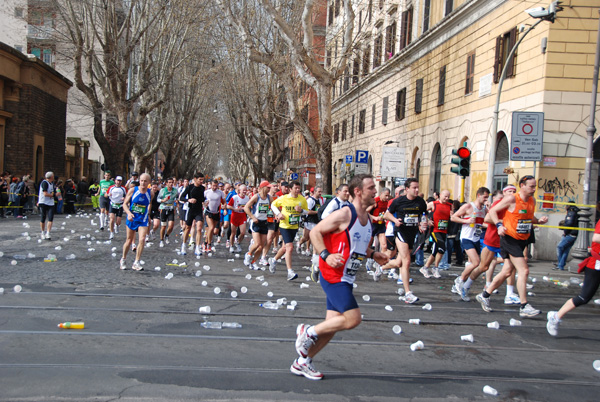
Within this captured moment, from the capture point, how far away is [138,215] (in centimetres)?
1049

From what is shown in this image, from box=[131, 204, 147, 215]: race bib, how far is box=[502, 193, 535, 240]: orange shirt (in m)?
6.22

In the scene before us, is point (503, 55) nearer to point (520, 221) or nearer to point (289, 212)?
point (289, 212)

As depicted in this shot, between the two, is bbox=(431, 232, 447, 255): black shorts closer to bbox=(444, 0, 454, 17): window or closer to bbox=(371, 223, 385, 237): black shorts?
bbox=(371, 223, 385, 237): black shorts

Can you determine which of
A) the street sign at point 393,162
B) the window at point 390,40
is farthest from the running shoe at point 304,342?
the window at point 390,40

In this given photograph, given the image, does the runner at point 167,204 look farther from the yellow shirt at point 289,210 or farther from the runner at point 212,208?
the yellow shirt at point 289,210

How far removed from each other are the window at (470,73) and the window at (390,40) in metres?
9.24

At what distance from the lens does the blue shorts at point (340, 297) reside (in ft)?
15.7

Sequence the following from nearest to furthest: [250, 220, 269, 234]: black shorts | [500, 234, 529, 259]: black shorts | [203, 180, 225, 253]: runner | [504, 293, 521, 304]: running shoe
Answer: [500, 234, 529, 259]: black shorts
[504, 293, 521, 304]: running shoe
[250, 220, 269, 234]: black shorts
[203, 180, 225, 253]: runner

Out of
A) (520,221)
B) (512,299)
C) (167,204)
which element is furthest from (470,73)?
(520,221)

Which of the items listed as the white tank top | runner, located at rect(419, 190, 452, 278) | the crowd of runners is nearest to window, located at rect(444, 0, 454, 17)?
the crowd of runners

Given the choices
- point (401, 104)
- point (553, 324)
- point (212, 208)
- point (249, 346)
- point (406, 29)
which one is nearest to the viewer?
point (249, 346)

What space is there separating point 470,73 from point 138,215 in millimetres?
14210

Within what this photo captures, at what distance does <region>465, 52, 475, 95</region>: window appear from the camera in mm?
20234

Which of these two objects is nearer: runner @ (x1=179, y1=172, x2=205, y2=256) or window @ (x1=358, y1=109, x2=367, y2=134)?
runner @ (x1=179, y1=172, x2=205, y2=256)
